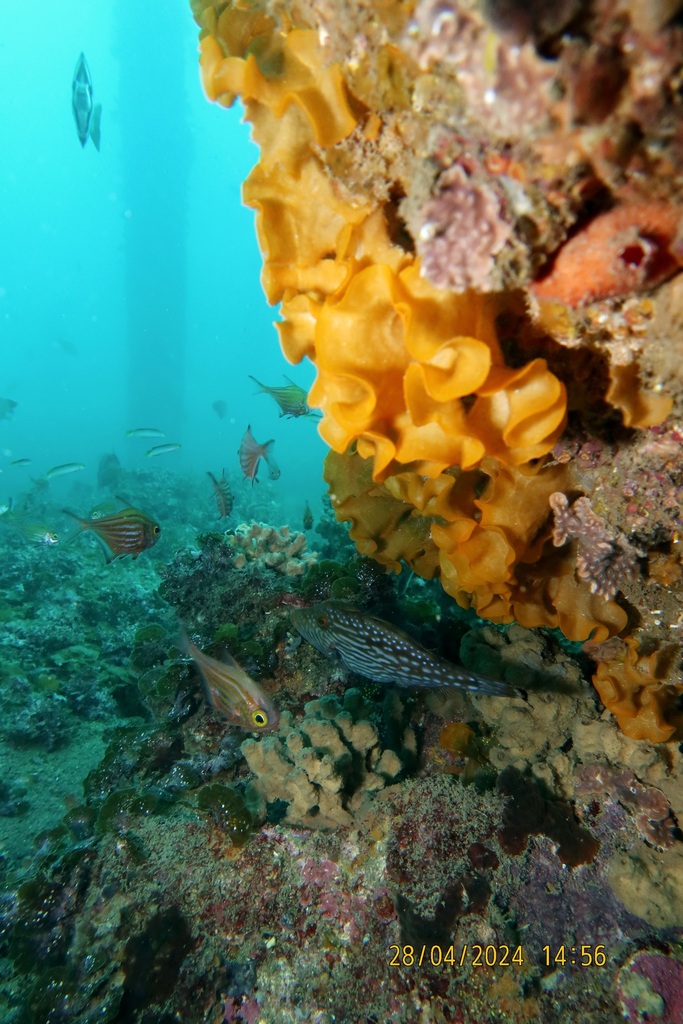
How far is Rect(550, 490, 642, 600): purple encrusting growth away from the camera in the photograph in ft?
7.60

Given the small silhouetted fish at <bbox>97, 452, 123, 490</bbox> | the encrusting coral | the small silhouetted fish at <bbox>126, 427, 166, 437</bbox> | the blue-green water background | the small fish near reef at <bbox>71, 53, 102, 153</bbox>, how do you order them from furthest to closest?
the blue-green water background → the small silhouetted fish at <bbox>97, 452, 123, 490</bbox> → the small silhouetted fish at <bbox>126, 427, 166, 437</bbox> → the small fish near reef at <bbox>71, 53, 102, 153</bbox> → the encrusting coral

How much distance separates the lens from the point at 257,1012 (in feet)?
9.99

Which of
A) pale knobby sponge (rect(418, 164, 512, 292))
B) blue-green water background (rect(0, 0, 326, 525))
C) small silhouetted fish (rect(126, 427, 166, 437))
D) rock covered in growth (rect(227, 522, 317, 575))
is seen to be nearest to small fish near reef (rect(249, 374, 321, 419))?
rock covered in growth (rect(227, 522, 317, 575))

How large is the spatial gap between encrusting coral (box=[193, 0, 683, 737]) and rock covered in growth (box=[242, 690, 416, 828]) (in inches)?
85.8

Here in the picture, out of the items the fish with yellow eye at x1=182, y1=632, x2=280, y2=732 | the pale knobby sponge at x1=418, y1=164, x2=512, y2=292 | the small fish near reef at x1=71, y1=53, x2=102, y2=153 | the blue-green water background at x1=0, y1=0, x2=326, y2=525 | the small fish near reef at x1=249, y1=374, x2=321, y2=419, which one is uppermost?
the blue-green water background at x1=0, y1=0, x2=326, y2=525

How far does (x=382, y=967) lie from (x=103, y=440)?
216 ft

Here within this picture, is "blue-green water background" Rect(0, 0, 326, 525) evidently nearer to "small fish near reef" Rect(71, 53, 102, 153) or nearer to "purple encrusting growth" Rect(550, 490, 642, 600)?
"small fish near reef" Rect(71, 53, 102, 153)

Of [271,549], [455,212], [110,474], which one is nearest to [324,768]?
[455,212]

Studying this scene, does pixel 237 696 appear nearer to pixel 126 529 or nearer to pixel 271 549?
pixel 126 529

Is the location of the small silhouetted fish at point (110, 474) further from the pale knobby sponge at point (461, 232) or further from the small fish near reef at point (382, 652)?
the pale knobby sponge at point (461, 232)

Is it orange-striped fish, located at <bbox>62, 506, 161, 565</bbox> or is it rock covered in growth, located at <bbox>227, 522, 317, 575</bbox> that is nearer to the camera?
orange-striped fish, located at <bbox>62, 506, 161, 565</bbox>

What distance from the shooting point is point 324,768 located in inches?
130

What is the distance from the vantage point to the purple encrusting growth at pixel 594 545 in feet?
7.60
